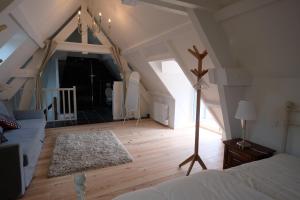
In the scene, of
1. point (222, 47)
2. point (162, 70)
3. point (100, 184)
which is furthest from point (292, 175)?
point (162, 70)

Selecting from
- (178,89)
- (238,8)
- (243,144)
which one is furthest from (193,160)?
(178,89)

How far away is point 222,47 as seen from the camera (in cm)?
205

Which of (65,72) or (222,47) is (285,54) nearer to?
(222,47)

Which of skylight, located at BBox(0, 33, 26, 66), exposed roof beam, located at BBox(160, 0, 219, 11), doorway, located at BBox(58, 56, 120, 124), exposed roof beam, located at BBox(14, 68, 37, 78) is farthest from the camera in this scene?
doorway, located at BBox(58, 56, 120, 124)

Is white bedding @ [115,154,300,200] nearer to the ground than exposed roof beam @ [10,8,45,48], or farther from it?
nearer to the ground

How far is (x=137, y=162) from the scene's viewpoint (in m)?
2.81

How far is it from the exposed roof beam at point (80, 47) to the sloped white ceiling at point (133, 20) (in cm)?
44

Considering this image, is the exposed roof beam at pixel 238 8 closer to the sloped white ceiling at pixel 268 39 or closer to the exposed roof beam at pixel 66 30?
the sloped white ceiling at pixel 268 39

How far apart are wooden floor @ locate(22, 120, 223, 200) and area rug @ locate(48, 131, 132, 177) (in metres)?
0.11

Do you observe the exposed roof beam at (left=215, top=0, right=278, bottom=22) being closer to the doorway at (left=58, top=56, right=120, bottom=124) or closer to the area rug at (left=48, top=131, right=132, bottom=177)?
the area rug at (left=48, top=131, right=132, bottom=177)

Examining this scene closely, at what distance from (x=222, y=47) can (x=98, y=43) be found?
3.90 meters

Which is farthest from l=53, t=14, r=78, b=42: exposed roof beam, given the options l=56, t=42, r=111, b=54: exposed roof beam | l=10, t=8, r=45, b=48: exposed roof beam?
l=10, t=8, r=45, b=48: exposed roof beam

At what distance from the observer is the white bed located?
1.13 metres

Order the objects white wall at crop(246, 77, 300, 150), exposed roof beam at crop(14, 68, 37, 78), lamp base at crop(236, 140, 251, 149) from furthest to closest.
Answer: exposed roof beam at crop(14, 68, 37, 78)
lamp base at crop(236, 140, 251, 149)
white wall at crop(246, 77, 300, 150)
